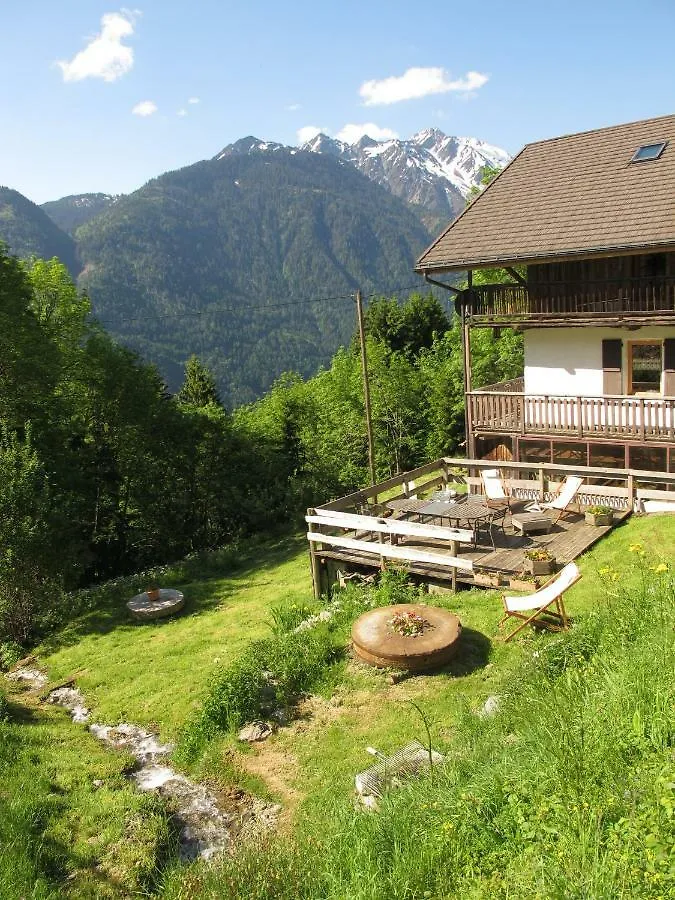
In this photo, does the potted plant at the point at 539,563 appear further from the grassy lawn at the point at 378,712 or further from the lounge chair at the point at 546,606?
the lounge chair at the point at 546,606

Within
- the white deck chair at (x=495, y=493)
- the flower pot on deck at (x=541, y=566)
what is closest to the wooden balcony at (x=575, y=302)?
the white deck chair at (x=495, y=493)

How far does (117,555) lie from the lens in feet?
79.9

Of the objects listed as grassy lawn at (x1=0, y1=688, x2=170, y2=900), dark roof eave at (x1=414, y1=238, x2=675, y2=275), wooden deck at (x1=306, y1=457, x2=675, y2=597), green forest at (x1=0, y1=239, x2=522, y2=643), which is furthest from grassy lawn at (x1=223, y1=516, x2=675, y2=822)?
green forest at (x1=0, y1=239, x2=522, y2=643)

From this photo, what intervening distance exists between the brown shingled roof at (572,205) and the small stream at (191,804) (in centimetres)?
1376

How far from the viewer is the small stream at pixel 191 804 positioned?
7527 millimetres

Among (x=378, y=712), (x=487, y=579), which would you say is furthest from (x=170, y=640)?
(x=487, y=579)

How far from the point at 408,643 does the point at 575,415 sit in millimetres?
9811

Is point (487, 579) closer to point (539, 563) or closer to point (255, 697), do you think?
point (539, 563)

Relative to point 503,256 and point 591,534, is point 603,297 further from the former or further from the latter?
point 591,534

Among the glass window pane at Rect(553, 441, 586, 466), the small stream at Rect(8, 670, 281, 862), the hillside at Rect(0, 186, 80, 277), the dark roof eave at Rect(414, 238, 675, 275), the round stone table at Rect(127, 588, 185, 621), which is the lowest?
the round stone table at Rect(127, 588, 185, 621)

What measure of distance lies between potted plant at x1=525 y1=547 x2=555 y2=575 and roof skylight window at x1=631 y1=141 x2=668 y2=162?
40.7ft

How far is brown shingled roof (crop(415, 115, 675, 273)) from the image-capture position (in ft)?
53.6

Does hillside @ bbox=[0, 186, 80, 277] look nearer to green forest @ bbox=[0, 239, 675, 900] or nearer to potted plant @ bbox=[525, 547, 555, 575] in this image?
green forest @ bbox=[0, 239, 675, 900]

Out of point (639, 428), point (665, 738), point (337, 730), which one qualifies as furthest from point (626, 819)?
point (639, 428)
